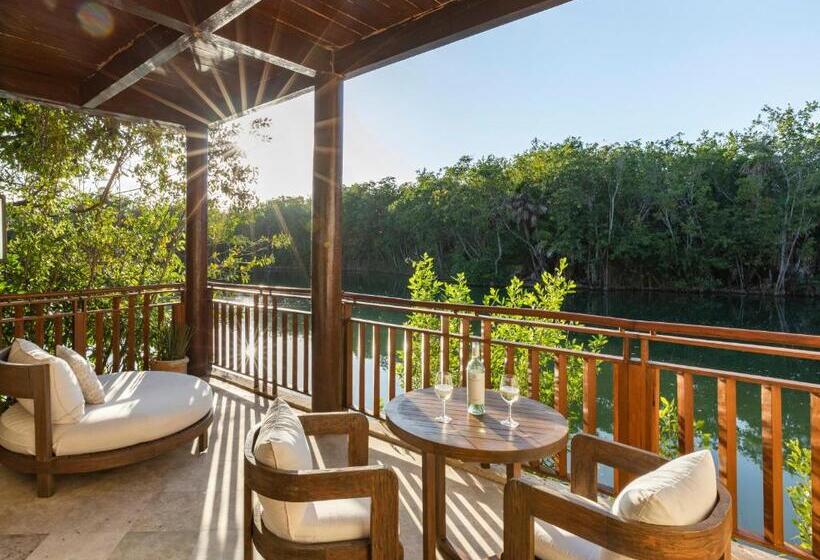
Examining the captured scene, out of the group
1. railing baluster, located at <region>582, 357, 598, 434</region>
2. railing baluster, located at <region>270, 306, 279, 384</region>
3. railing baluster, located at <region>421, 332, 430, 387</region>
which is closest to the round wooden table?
railing baluster, located at <region>582, 357, 598, 434</region>

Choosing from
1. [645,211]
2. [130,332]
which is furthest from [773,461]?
[645,211]

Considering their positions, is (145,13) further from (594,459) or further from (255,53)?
(594,459)

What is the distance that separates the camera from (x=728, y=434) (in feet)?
6.86

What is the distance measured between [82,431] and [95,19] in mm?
2574

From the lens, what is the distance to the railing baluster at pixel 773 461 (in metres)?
1.97

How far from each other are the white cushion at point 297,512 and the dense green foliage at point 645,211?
70.5 ft

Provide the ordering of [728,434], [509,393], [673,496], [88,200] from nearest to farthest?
1. [673,496]
2. [509,393]
3. [728,434]
4. [88,200]

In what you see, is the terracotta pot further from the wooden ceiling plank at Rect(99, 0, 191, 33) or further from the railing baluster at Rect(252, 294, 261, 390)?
the wooden ceiling plank at Rect(99, 0, 191, 33)

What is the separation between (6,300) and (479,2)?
12.8 ft

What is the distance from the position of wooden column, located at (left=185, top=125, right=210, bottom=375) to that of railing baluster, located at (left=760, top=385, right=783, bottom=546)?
4741mm

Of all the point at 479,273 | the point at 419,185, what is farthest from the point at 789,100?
the point at 419,185

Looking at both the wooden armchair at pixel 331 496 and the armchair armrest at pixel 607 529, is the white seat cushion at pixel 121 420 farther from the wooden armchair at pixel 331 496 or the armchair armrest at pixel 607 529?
the armchair armrest at pixel 607 529

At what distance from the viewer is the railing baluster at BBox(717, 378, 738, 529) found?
6.86 ft

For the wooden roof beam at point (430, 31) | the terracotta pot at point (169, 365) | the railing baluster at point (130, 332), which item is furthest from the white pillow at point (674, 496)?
the railing baluster at point (130, 332)
